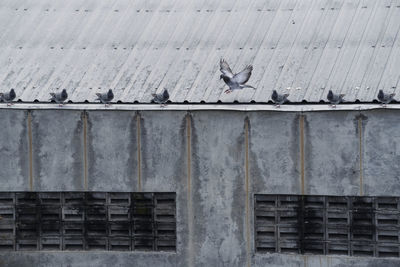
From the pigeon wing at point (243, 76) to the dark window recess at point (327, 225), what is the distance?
1.79 meters

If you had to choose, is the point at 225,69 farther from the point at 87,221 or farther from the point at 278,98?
the point at 87,221

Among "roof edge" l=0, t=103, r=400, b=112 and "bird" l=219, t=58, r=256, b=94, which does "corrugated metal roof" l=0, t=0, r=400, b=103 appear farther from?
"roof edge" l=0, t=103, r=400, b=112

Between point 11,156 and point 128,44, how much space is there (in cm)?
331

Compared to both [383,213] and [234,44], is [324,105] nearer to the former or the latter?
[383,213]

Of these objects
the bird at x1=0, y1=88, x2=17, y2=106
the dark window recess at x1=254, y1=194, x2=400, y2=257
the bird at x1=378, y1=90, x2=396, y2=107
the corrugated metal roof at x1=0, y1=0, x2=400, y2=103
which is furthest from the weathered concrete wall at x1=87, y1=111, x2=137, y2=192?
the bird at x1=378, y1=90, x2=396, y2=107

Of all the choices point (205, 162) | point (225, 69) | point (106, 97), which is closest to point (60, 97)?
point (106, 97)

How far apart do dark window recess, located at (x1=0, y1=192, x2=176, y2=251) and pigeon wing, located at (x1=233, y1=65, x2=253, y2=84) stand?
1933 mm

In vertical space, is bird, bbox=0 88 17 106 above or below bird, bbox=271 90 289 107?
above

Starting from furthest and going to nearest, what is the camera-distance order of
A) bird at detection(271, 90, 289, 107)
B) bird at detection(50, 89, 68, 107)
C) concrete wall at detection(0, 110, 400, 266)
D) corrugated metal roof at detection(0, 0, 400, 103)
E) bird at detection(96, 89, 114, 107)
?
1. corrugated metal roof at detection(0, 0, 400, 103)
2. bird at detection(50, 89, 68, 107)
3. bird at detection(96, 89, 114, 107)
4. bird at detection(271, 90, 289, 107)
5. concrete wall at detection(0, 110, 400, 266)

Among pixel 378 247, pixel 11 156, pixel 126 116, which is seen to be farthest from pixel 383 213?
pixel 11 156

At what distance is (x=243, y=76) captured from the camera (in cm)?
1487

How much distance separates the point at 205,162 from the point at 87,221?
192cm

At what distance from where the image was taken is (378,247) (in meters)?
13.8

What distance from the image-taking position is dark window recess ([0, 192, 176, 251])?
47.5 feet
